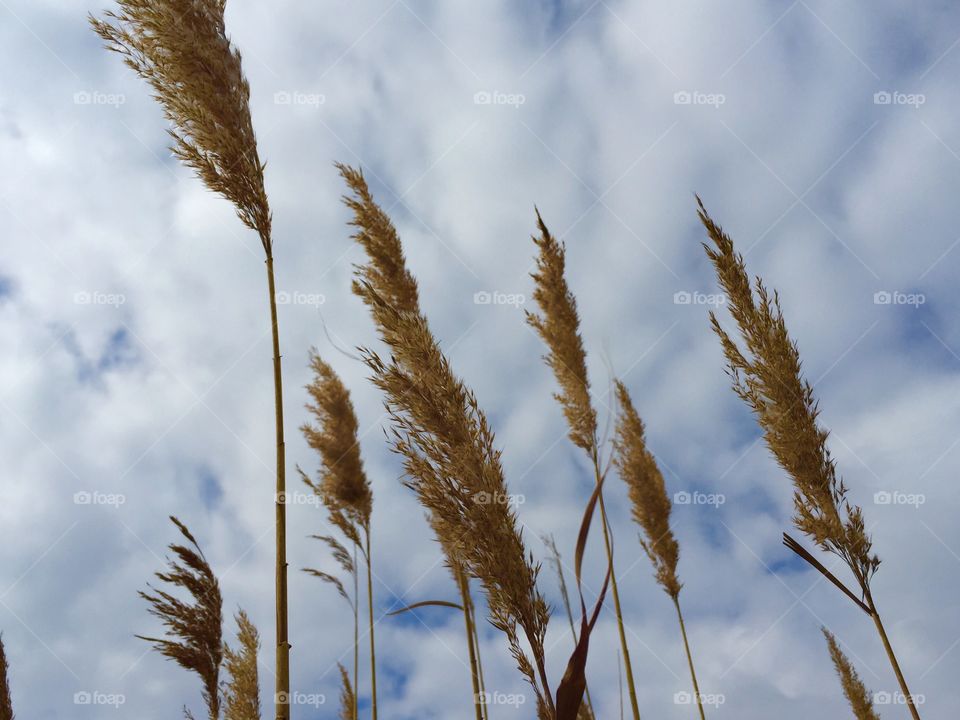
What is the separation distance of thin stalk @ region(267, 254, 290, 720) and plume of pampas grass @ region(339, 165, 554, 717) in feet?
1.58

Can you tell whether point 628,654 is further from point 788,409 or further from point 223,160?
point 223,160

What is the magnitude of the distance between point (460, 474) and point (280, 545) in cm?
67

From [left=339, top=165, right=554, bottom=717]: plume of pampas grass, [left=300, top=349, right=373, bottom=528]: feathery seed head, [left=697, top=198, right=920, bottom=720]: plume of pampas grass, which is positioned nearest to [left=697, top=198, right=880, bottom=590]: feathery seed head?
[left=697, top=198, right=920, bottom=720]: plume of pampas grass

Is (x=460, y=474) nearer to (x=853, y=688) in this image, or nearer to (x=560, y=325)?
(x=560, y=325)

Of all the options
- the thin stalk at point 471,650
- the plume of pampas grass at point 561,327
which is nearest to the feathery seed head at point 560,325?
the plume of pampas grass at point 561,327

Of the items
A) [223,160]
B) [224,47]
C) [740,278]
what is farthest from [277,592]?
[740,278]

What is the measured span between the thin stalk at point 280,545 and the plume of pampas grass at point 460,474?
1.58 feet

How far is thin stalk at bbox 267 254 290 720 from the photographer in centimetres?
167

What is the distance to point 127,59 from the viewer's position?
251 centimetres

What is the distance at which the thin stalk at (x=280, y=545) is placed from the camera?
1.67m

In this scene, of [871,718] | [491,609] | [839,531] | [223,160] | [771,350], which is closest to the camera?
[491,609]

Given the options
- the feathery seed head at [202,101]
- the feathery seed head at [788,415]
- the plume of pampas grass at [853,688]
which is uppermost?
the feathery seed head at [202,101]

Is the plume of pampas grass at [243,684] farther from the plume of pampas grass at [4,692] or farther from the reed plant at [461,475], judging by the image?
the reed plant at [461,475]

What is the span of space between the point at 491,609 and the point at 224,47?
241 centimetres
